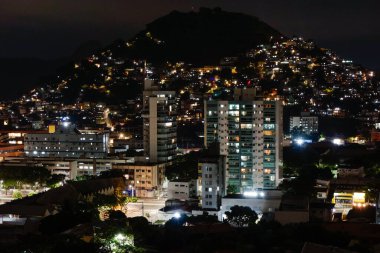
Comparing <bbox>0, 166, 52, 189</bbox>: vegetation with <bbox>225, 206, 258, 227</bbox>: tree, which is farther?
<bbox>0, 166, 52, 189</bbox>: vegetation

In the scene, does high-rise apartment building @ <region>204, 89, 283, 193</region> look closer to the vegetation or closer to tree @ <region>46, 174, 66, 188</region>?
tree @ <region>46, 174, 66, 188</region>

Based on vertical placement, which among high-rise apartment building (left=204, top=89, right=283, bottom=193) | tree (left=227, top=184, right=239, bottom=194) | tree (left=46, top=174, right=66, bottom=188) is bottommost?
tree (left=227, top=184, right=239, bottom=194)

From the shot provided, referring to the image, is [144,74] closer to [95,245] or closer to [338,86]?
[338,86]

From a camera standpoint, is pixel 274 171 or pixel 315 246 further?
pixel 274 171

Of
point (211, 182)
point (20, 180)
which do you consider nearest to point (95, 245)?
point (211, 182)

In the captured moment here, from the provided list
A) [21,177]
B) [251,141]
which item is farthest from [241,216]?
[21,177]

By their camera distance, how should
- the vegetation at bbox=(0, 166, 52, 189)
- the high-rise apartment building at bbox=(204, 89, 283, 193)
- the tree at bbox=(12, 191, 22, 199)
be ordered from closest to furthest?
the tree at bbox=(12, 191, 22, 199)
the vegetation at bbox=(0, 166, 52, 189)
the high-rise apartment building at bbox=(204, 89, 283, 193)

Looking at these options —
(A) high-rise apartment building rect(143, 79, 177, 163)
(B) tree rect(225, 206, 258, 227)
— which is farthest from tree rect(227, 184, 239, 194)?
(B) tree rect(225, 206, 258, 227)
